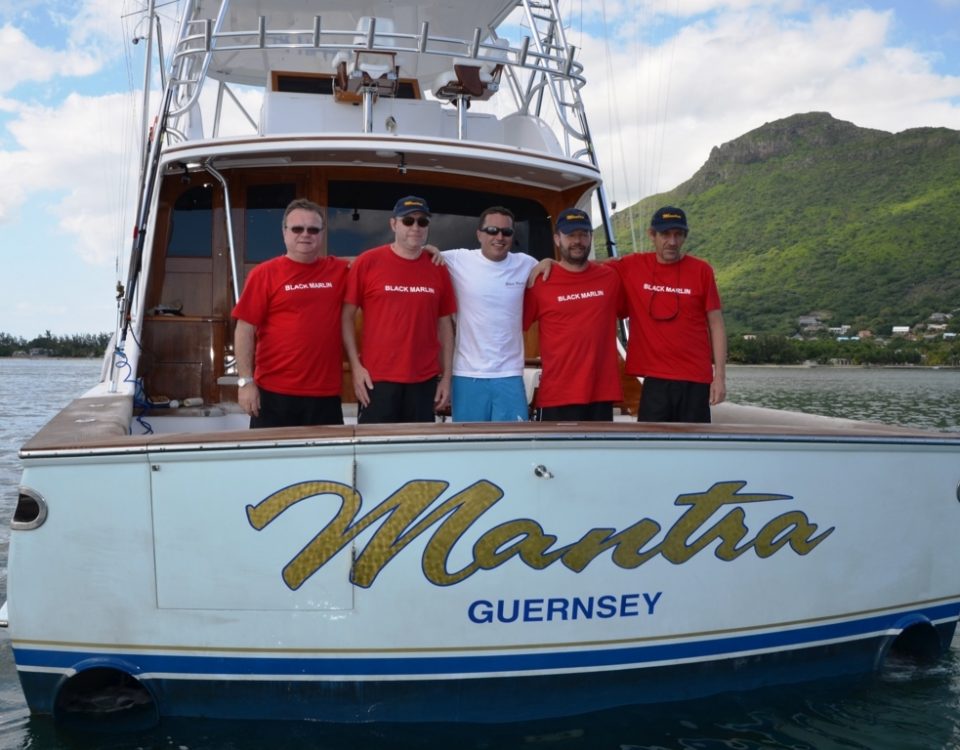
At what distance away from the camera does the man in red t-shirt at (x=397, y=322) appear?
441 centimetres

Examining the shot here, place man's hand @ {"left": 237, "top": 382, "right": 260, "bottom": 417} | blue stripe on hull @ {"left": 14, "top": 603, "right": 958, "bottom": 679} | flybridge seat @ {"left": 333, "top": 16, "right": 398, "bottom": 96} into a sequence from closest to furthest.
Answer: blue stripe on hull @ {"left": 14, "top": 603, "right": 958, "bottom": 679}
man's hand @ {"left": 237, "top": 382, "right": 260, "bottom": 417}
flybridge seat @ {"left": 333, "top": 16, "right": 398, "bottom": 96}

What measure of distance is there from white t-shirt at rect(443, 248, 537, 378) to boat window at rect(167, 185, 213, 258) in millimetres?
2669

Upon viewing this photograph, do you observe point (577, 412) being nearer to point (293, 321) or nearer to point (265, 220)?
point (293, 321)

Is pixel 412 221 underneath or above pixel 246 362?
above

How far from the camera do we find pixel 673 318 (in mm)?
4715

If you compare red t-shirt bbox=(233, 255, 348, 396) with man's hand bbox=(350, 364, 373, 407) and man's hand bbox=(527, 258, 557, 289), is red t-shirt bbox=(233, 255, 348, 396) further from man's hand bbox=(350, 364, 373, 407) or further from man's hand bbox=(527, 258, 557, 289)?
man's hand bbox=(527, 258, 557, 289)

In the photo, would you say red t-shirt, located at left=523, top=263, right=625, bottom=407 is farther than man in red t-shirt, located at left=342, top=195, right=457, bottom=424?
Yes

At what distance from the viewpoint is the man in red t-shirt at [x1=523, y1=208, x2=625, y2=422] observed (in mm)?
4520

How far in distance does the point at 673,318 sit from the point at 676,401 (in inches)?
16.5

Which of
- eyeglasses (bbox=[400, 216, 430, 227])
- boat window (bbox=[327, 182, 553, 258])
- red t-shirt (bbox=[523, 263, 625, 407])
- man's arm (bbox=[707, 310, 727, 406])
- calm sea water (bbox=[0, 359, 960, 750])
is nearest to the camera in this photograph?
calm sea water (bbox=[0, 359, 960, 750])

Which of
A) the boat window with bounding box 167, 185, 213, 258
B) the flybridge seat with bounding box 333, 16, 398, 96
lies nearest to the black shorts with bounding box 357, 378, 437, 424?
the boat window with bounding box 167, 185, 213, 258

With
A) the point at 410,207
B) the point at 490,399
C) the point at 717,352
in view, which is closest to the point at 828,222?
the point at 717,352

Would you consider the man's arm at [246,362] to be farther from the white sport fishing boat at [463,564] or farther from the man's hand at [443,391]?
the man's hand at [443,391]

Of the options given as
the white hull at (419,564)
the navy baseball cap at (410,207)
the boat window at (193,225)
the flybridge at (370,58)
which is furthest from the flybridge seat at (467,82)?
the white hull at (419,564)
